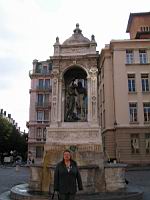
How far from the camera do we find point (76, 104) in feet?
39.1

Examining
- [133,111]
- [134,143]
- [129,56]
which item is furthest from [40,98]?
[134,143]

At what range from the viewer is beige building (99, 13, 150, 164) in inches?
1292

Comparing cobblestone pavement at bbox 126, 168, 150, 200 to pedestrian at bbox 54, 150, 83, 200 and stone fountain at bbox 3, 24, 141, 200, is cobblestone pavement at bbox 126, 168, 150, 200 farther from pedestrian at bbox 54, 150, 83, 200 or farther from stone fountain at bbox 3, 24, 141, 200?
pedestrian at bbox 54, 150, 83, 200

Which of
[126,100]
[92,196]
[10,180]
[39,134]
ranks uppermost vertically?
[126,100]

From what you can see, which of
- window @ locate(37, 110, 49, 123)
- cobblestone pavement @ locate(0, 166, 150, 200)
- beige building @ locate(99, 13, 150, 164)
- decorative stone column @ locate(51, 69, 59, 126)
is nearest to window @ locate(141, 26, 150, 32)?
beige building @ locate(99, 13, 150, 164)

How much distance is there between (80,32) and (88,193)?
24.0 feet

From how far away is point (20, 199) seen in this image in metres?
8.87

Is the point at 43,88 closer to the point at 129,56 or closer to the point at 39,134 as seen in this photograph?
the point at 39,134

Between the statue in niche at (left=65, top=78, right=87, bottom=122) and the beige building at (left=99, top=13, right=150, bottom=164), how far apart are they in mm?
21103

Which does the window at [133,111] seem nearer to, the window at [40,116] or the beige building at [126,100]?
the beige building at [126,100]

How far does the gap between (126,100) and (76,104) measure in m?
23.1

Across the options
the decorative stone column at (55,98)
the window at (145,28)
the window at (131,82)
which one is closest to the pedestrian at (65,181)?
the decorative stone column at (55,98)

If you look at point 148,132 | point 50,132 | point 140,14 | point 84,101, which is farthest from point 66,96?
point 140,14

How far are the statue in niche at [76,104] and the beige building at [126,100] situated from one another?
21103mm
